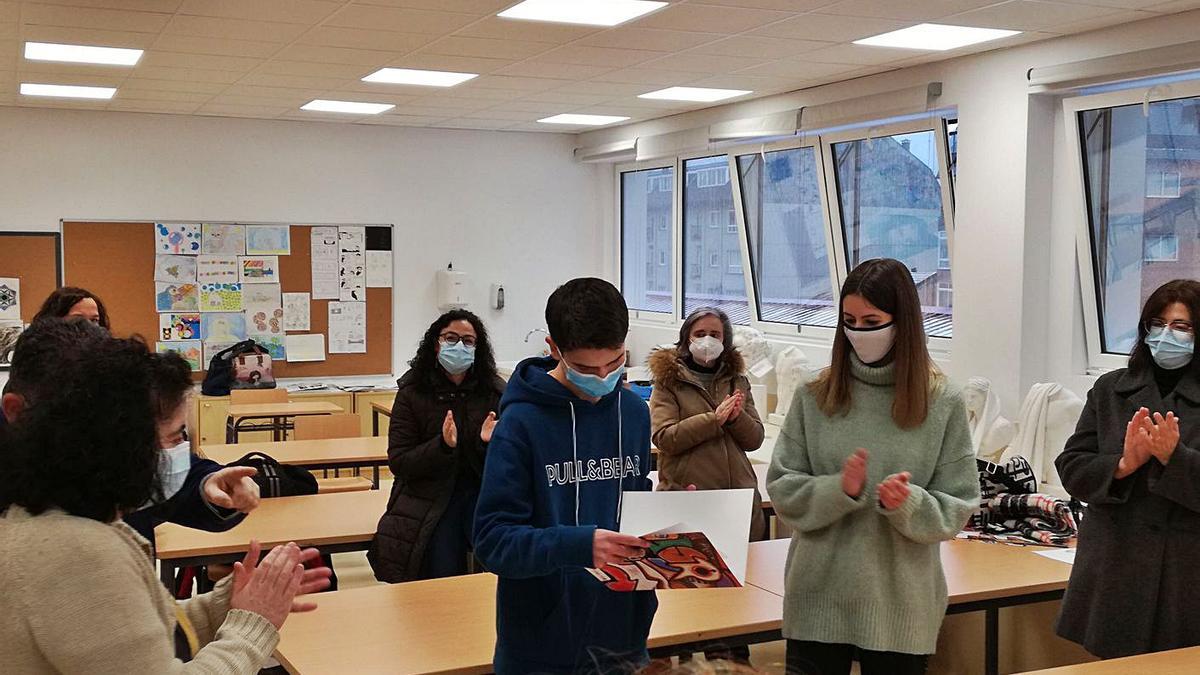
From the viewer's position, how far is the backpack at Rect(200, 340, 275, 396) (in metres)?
9.10

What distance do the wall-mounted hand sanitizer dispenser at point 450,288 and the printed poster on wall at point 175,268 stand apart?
2079mm

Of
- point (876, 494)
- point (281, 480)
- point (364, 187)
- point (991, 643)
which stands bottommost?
point (991, 643)

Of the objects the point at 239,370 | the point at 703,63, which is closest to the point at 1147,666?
the point at 703,63

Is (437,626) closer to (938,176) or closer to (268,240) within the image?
(938,176)

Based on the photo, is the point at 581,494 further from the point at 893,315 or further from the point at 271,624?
the point at 893,315

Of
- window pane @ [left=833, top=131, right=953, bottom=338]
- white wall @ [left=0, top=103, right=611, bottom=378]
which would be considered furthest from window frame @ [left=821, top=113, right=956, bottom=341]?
white wall @ [left=0, top=103, right=611, bottom=378]

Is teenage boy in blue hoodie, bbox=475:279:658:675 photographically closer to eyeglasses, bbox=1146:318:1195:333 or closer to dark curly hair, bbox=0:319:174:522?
dark curly hair, bbox=0:319:174:522

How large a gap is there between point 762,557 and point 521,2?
2730mm

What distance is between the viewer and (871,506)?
255cm

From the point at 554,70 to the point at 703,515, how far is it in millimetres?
5106

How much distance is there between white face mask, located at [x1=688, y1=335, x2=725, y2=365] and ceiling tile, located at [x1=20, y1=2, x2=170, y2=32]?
3.00 m

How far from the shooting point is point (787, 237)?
8836 millimetres

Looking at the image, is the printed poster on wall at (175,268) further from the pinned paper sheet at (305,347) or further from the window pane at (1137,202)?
the window pane at (1137,202)

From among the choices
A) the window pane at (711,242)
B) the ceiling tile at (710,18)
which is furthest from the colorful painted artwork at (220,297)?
the ceiling tile at (710,18)
